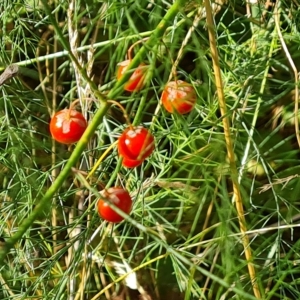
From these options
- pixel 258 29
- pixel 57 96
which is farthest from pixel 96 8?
pixel 258 29

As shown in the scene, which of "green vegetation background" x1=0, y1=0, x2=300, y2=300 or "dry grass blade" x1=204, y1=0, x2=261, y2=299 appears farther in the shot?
"green vegetation background" x1=0, y1=0, x2=300, y2=300

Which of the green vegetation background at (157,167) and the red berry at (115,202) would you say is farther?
the green vegetation background at (157,167)

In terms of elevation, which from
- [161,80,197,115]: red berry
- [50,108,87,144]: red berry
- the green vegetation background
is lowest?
the green vegetation background

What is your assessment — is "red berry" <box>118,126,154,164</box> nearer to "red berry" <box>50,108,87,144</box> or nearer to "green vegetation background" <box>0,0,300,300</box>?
"red berry" <box>50,108,87,144</box>

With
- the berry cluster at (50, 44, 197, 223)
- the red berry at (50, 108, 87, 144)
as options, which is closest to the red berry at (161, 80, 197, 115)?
the berry cluster at (50, 44, 197, 223)

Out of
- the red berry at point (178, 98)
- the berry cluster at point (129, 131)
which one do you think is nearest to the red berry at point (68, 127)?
the berry cluster at point (129, 131)

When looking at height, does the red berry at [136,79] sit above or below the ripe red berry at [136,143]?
above

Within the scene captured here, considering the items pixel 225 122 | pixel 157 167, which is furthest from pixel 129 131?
pixel 157 167

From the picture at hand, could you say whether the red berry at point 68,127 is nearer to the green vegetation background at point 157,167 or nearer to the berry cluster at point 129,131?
the berry cluster at point 129,131
